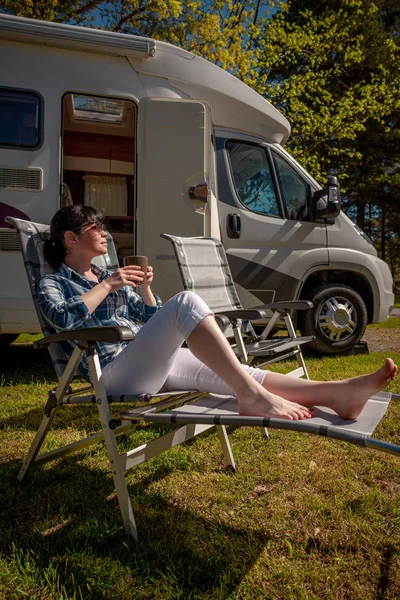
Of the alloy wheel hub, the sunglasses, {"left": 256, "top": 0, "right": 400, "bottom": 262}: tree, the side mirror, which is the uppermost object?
{"left": 256, "top": 0, "right": 400, "bottom": 262}: tree

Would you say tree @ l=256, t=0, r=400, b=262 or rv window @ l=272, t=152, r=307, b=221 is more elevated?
tree @ l=256, t=0, r=400, b=262

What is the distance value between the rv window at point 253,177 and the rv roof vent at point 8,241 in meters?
2.15

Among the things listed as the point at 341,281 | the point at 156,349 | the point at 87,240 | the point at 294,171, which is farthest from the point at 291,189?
the point at 156,349

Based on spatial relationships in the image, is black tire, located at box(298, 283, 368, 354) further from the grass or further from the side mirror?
the grass

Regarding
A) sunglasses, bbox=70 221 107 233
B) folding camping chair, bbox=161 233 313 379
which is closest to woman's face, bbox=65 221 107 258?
sunglasses, bbox=70 221 107 233

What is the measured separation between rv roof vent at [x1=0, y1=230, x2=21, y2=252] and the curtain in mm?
2419

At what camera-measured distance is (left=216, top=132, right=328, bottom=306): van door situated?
516 cm

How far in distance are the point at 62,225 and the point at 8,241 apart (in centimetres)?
203

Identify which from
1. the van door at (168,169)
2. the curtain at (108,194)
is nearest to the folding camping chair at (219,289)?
the van door at (168,169)

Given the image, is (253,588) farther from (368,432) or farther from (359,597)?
(368,432)

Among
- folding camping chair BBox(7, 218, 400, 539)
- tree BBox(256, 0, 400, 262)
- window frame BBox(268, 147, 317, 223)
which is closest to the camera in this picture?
folding camping chair BBox(7, 218, 400, 539)

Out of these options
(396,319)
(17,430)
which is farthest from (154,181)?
Result: (396,319)

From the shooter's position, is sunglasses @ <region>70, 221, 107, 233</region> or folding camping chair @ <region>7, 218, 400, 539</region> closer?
folding camping chair @ <region>7, 218, 400, 539</region>

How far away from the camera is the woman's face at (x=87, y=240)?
2533 millimetres
